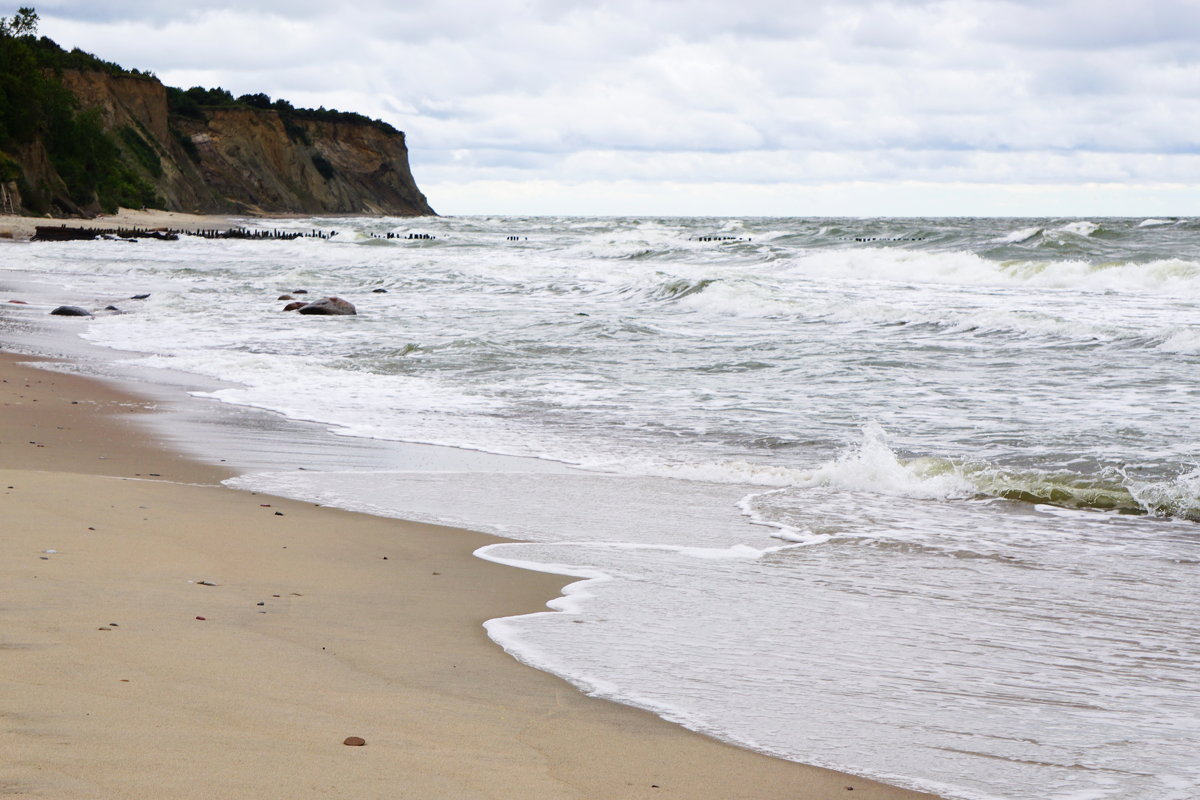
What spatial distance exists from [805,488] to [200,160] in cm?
10212

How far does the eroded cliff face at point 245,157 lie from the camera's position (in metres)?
84.9

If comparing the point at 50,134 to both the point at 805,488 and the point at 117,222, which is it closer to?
the point at 117,222

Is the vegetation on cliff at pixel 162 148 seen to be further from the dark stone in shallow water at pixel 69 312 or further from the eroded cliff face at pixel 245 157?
the dark stone in shallow water at pixel 69 312

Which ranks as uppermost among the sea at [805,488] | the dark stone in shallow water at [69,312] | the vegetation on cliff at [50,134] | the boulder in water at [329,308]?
the vegetation on cliff at [50,134]

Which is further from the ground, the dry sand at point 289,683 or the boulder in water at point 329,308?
the boulder in water at point 329,308

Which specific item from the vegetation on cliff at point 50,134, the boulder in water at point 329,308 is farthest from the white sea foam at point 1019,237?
the vegetation on cliff at point 50,134

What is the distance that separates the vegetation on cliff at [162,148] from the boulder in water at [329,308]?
43670 mm

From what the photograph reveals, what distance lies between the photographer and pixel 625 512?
21.3ft

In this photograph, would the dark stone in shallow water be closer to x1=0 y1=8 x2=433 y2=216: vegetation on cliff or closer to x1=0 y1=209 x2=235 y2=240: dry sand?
x1=0 y1=209 x2=235 y2=240: dry sand

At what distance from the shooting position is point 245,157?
4080 inches

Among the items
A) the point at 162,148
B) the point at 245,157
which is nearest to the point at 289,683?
the point at 162,148

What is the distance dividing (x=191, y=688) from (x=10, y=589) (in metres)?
1.19

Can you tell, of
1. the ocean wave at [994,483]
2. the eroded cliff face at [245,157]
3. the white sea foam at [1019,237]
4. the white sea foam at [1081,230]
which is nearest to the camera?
the ocean wave at [994,483]

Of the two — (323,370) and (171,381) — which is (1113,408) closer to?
(323,370)
